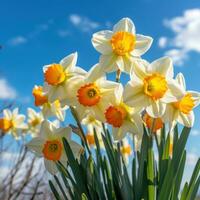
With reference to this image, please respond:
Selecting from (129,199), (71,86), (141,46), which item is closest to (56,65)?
(71,86)

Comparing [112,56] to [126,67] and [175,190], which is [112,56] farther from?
[175,190]

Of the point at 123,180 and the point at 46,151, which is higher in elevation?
the point at 46,151

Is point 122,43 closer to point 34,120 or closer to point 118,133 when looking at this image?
point 118,133

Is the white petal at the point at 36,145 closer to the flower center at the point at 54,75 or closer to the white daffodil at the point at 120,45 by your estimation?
the flower center at the point at 54,75

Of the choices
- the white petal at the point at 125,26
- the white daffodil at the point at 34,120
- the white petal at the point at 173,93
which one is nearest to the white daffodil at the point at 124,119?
the white petal at the point at 173,93

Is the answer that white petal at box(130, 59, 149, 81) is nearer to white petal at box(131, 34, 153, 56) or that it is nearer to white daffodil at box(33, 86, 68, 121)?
white petal at box(131, 34, 153, 56)

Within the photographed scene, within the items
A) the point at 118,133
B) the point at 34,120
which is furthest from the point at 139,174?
the point at 34,120
